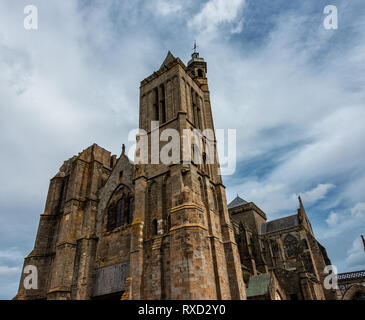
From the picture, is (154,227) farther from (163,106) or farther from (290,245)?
(290,245)

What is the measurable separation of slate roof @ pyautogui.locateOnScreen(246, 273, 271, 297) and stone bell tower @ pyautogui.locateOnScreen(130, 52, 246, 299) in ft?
12.8

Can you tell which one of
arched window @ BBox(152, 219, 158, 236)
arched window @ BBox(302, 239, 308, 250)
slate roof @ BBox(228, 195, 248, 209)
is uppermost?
slate roof @ BBox(228, 195, 248, 209)

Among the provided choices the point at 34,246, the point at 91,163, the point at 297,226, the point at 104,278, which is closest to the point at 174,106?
the point at 91,163

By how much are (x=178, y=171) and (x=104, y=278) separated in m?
8.98

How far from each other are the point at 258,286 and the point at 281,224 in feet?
82.7

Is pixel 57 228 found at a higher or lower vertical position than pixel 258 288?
higher

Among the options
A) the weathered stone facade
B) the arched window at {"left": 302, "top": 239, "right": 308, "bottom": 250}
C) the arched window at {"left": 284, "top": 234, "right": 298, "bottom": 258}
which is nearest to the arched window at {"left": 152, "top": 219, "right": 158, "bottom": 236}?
the weathered stone facade

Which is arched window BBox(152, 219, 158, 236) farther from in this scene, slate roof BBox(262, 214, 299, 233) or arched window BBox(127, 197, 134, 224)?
slate roof BBox(262, 214, 299, 233)

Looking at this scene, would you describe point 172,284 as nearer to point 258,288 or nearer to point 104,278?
point 104,278

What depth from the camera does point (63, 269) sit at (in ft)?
61.2

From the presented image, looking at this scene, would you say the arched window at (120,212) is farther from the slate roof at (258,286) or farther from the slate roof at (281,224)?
the slate roof at (281,224)

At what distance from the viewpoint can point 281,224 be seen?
4369 centimetres

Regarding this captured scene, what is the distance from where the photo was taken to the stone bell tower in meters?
13.9
